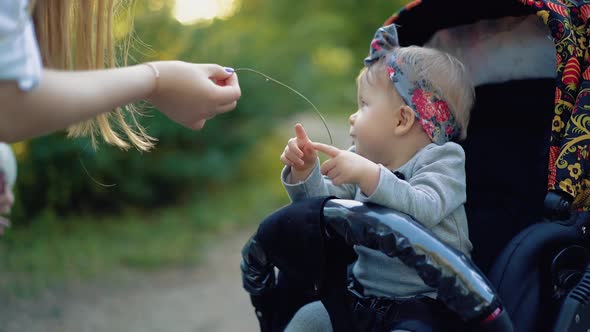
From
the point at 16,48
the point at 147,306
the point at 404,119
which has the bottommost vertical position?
the point at 147,306

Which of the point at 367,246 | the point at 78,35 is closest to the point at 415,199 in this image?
the point at 367,246

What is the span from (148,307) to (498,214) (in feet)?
7.20

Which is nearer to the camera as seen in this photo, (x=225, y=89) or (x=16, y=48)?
(x=16, y=48)

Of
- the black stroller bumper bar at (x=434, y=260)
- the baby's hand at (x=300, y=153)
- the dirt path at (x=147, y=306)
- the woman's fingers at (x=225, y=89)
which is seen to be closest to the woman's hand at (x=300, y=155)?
the baby's hand at (x=300, y=153)

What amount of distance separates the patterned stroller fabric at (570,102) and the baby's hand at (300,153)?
638 mm

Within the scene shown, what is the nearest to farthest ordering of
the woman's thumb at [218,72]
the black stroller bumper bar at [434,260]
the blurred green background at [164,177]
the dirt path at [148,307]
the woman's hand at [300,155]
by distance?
the black stroller bumper bar at [434,260] < the woman's thumb at [218,72] < the woman's hand at [300,155] < the dirt path at [148,307] < the blurred green background at [164,177]

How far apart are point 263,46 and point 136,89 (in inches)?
175

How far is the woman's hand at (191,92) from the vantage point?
5.00 feet

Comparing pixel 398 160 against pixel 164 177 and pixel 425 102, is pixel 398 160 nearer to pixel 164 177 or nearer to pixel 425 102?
pixel 425 102

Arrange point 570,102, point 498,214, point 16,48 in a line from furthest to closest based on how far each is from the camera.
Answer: point 498,214
point 570,102
point 16,48

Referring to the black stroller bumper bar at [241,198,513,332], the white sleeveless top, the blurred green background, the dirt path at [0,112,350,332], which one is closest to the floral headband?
the black stroller bumper bar at [241,198,513,332]

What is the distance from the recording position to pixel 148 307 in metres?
3.67

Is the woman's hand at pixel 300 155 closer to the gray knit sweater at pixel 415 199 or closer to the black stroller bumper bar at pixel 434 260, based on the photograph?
the gray knit sweater at pixel 415 199

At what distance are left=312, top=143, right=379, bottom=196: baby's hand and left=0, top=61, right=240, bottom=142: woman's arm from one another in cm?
29
